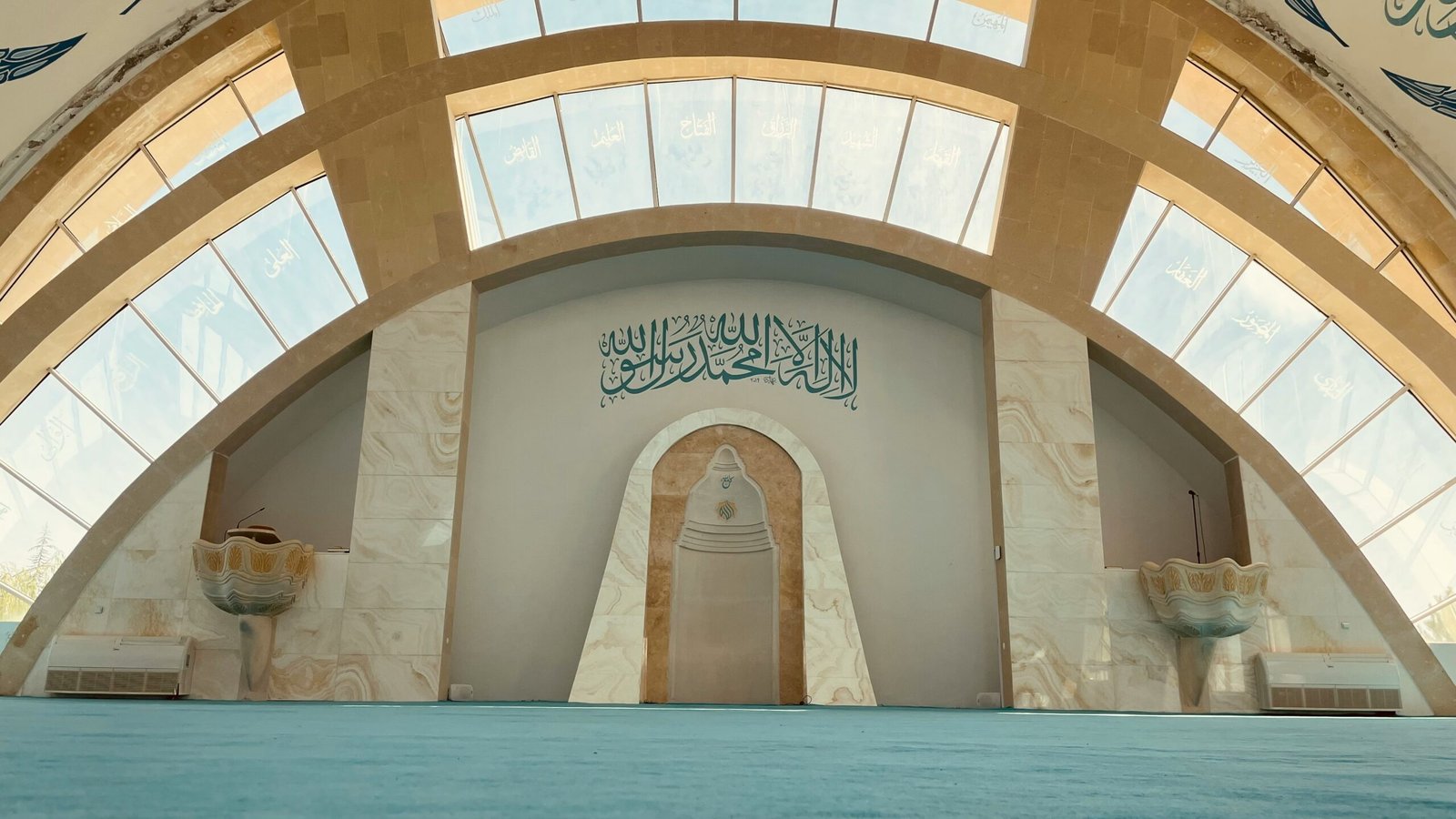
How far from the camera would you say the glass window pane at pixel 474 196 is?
1336 cm

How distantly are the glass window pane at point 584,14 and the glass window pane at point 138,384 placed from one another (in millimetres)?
6383

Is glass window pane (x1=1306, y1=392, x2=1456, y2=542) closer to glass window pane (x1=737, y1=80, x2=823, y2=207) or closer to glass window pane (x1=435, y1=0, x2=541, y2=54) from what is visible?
glass window pane (x1=737, y1=80, x2=823, y2=207)

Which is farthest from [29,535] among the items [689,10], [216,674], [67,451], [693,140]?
[689,10]

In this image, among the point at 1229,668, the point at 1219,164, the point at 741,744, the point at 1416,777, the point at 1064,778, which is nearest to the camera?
the point at 1064,778

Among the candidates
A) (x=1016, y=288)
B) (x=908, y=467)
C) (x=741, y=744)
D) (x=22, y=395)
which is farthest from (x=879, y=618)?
(x=22, y=395)

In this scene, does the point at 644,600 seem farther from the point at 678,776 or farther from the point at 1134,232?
the point at 678,776

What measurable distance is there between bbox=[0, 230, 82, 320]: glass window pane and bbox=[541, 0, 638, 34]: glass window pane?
6.44 metres

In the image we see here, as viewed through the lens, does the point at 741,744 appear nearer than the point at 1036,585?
Yes

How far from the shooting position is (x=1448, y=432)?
12891 millimetres

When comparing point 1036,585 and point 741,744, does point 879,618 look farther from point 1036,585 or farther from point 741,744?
point 741,744

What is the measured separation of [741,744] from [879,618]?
10.0 metres

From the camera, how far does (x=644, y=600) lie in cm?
1245

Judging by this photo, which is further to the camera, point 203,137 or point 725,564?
point 725,564

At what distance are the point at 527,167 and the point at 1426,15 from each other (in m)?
9.90
